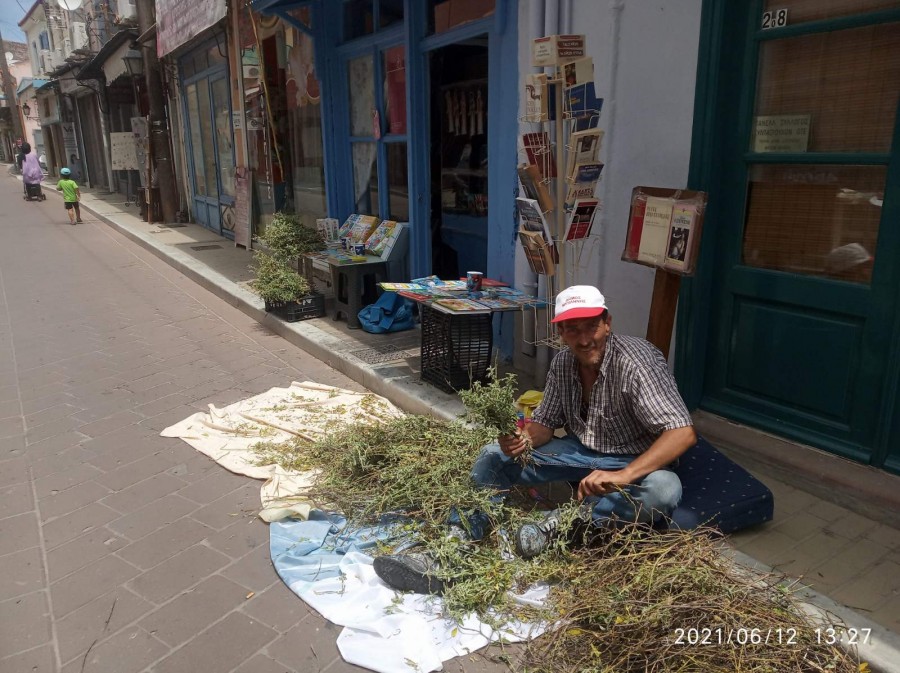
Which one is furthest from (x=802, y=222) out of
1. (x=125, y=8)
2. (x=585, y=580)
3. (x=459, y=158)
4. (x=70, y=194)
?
(x=125, y=8)

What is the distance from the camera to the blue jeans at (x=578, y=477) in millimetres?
2787

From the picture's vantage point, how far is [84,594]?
3043mm

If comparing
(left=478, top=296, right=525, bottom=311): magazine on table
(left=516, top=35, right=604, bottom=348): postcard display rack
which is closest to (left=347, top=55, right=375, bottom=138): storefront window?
(left=478, top=296, right=525, bottom=311): magazine on table

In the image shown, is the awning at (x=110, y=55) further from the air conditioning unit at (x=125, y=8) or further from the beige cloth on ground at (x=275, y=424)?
the beige cloth on ground at (x=275, y=424)

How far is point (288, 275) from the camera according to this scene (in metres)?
7.27

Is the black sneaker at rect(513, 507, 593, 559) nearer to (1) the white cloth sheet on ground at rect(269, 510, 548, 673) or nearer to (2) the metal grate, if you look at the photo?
(1) the white cloth sheet on ground at rect(269, 510, 548, 673)

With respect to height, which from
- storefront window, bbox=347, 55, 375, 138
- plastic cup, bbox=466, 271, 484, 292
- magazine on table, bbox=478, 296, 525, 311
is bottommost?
magazine on table, bbox=478, 296, 525, 311

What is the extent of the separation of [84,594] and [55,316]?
19.7ft

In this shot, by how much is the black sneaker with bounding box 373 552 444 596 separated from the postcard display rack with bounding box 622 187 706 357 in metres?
1.77

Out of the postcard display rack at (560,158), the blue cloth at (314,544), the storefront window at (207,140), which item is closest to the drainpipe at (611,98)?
the postcard display rack at (560,158)

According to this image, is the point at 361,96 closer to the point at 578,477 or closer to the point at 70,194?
the point at 578,477

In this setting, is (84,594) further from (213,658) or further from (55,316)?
(55,316)

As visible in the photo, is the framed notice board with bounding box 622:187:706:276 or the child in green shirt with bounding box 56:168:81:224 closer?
the framed notice board with bounding box 622:187:706:276

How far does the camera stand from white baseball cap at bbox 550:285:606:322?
9.41ft
